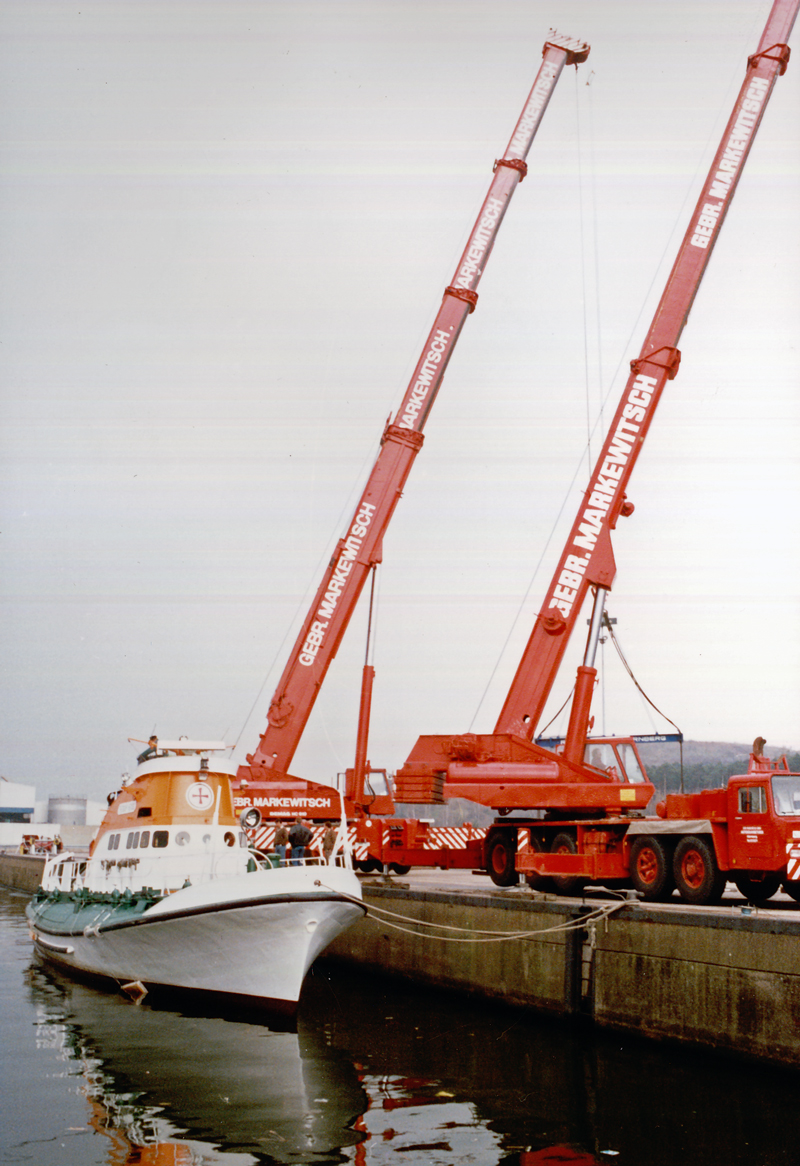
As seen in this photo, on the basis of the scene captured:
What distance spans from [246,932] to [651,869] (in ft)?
19.3

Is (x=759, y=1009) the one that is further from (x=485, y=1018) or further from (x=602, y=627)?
(x=602, y=627)

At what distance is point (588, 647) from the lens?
18.3 metres

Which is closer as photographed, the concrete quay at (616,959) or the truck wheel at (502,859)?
the concrete quay at (616,959)

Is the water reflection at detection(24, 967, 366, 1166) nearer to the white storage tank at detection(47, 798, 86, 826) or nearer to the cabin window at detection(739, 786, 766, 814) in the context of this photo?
the cabin window at detection(739, 786, 766, 814)

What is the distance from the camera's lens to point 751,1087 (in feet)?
32.6

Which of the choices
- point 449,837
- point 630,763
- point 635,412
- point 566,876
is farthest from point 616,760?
point 635,412

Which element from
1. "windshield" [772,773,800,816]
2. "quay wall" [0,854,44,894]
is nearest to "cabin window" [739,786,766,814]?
"windshield" [772,773,800,816]

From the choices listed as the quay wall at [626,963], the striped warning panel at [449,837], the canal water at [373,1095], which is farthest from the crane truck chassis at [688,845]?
the striped warning panel at [449,837]

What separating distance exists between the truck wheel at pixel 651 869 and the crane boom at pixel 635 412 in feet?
11.9

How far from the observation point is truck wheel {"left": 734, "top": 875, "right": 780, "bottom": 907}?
14046mm

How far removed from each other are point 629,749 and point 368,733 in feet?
20.9

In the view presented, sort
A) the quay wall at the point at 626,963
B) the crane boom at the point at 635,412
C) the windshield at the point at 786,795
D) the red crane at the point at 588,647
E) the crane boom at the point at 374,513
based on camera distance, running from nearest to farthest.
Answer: the quay wall at the point at 626,963, the windshield at the point at 786,795, the red crane at the point at 588,647, the crane boom at the point at 635,412, the crane boom at the point at 374,513

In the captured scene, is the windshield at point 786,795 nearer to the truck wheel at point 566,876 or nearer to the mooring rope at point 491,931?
the mooring rope at point 491,931

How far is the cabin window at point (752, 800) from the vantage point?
1307cm
